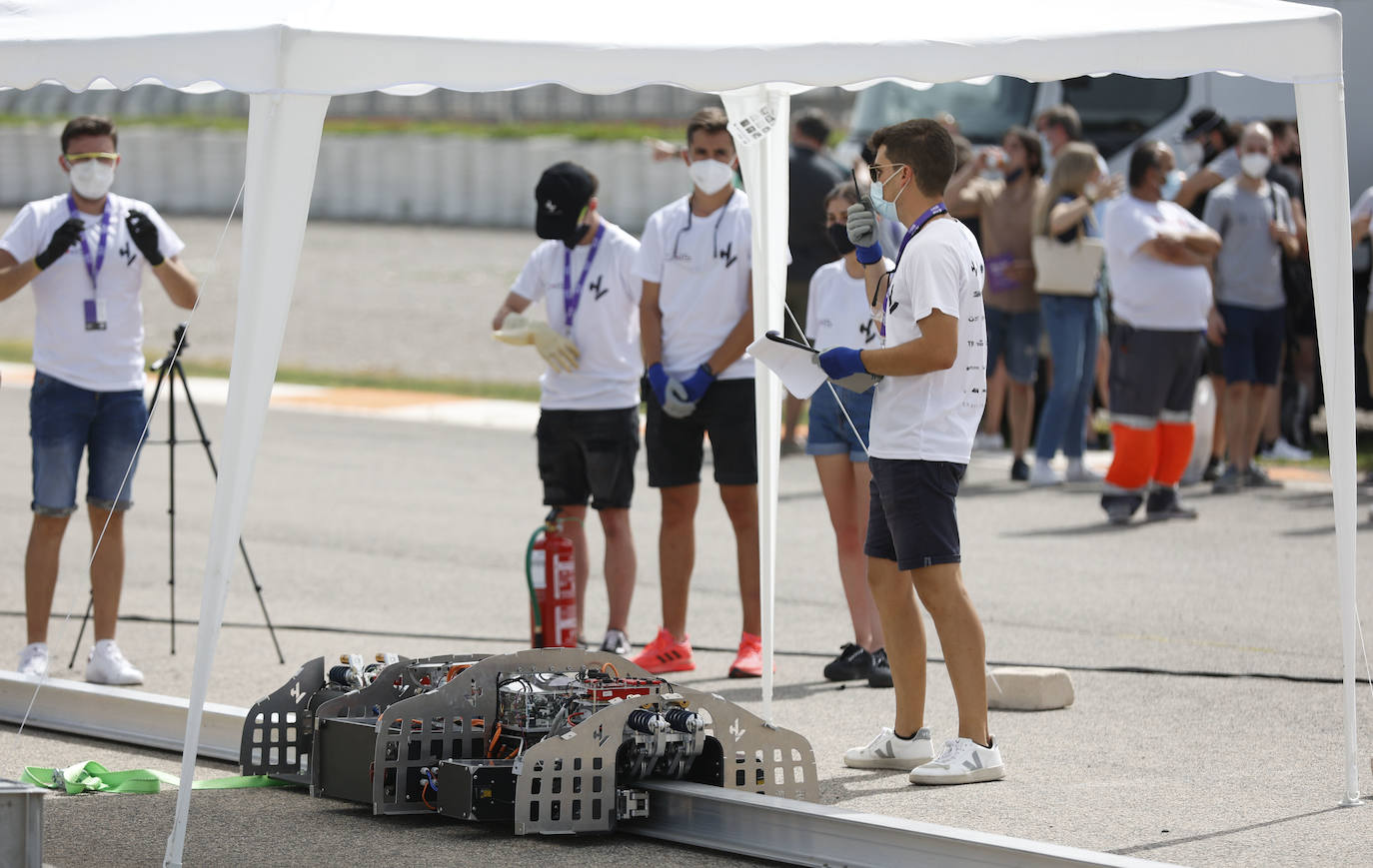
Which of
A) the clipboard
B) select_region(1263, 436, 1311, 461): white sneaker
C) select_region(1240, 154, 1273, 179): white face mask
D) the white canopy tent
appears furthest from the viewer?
select_region(1263, 436, 1311, 461): white sneaker

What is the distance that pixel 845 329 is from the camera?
7555mm

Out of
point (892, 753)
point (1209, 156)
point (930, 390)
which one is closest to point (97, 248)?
point (930, 390)

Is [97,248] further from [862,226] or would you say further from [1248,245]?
[1248,245]

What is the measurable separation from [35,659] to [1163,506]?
7.07 metres

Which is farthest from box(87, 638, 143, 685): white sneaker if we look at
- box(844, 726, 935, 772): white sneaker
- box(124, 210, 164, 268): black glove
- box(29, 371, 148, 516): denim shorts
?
box(844, 726, 935, 772): white sneaker

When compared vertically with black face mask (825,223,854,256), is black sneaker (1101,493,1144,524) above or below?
below

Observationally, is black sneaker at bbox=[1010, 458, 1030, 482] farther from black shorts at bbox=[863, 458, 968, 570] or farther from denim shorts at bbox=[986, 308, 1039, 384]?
black shorts at bbox=[863, 458, 968, 570]

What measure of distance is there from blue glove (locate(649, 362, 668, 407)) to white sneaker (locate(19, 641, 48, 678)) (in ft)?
8.91

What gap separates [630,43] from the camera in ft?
17.3

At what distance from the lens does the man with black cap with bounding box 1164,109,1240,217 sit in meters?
13.7

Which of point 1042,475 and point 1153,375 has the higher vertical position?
point 1153,375

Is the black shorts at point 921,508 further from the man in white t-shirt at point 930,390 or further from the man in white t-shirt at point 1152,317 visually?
the man in white t-shirt at point 1152,317

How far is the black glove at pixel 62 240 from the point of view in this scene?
289 inches

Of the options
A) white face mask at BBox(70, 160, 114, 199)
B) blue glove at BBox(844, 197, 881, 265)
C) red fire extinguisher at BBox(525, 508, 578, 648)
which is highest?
white face mask at BBox(70, 160, 114, 199)
